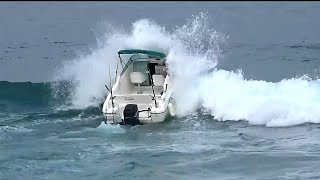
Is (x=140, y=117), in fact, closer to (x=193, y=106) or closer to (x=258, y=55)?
(x=193, y=106)

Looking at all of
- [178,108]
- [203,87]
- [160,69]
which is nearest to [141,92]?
[160,69]

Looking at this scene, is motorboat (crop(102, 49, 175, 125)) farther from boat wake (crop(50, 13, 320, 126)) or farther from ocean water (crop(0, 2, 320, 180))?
boat wake (crop(50, 13, 320, 126))

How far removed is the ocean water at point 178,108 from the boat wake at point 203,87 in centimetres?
6

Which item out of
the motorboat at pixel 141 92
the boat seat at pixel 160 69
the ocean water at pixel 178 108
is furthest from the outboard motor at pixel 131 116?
the boat seat at pixel 160 69

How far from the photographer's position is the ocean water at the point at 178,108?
2216 cm

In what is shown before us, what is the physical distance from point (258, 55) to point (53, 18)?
839 inches

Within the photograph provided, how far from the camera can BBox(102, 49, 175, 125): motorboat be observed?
27.5 metres

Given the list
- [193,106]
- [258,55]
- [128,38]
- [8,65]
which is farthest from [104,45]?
[258,55]

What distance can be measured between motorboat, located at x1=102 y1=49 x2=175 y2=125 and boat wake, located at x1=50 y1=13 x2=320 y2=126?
2.23ft

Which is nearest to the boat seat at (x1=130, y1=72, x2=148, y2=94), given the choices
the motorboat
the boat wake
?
the motorboat

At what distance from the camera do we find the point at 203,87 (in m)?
31.9

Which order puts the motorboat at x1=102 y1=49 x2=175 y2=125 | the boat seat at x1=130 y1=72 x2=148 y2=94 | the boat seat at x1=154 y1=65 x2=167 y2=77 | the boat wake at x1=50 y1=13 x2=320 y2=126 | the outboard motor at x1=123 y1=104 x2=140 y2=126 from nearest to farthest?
the outboard motor at x1=123 y1=104 x2=140 y2=126
the motorboat at x1=102 y1=49 x2=175 y2=125
the boat wake at x1=50 y1=13 x2=320 y2=126
the boat seat at x1=130 y1=72 x2=148 y2=94
the boat seat at x1=154 y1=65 x2=167 y2=77

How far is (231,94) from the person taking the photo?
3111cm

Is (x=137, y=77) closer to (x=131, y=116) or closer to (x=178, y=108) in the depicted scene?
(x=178, y=108)
